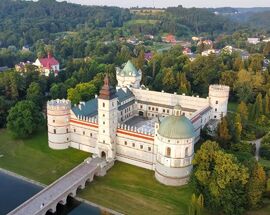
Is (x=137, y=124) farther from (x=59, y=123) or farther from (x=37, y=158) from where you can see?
(x=37, y=158)

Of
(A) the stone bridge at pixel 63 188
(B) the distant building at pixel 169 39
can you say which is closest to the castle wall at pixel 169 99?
(A) the stone bridge at pixel 63 188

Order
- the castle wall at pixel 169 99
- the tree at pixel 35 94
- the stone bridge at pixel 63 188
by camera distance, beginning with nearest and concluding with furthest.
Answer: the stone bridge at pixel 63 188 → the castle wall at pixel 169 99 → the tree at pixel 35 94

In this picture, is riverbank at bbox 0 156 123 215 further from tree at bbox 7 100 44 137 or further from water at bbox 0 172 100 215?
tree at bbox 7 100 44 137

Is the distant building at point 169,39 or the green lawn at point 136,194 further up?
the distant building at point 169,39

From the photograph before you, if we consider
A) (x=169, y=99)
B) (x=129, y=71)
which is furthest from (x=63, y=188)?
(x=129, y=71)

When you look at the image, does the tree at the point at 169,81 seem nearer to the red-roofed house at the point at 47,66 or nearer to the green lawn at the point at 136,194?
the red-roofed house at the point at 47,66

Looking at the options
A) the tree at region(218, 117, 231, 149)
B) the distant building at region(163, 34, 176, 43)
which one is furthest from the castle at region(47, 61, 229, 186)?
the distant building at region(163, 34, 176, 43)

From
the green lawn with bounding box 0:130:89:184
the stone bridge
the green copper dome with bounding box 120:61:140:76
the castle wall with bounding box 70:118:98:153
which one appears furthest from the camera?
the green copper dome with bounding box 120:61:140:76
